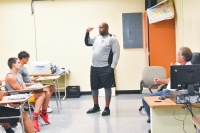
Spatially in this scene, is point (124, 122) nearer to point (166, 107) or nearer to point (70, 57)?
point (166, 107)

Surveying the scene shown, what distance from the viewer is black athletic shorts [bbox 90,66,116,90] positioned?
5.12m

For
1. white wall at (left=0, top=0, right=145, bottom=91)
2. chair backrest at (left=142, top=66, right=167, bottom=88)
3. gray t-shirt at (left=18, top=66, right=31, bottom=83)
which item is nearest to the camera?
gray t-shirt at (left=18, top=66, right=31, bottom=83)

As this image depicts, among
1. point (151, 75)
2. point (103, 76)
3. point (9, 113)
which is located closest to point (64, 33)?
point (103, 76)

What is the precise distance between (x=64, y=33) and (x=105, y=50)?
2460 millimetres

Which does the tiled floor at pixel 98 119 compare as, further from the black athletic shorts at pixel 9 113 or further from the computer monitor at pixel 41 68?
the black athletic shorts at pixel 9 113

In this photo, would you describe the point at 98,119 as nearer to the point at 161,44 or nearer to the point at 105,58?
the point at 105,58

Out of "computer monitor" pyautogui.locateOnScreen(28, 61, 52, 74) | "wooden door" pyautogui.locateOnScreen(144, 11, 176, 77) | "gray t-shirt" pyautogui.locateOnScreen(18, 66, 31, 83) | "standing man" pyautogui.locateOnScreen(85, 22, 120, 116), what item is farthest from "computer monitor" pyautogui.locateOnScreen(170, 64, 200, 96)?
"computer monitor" pyautogui.locateOnScreen(28, 61, 52, 74)

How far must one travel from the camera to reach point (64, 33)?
727cm

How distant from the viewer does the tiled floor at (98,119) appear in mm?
4277

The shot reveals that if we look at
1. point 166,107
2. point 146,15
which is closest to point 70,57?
point 146,15

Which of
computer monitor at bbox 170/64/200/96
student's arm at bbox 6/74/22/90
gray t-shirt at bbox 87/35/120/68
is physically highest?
gray t-shirt at bbox 87/35/120/68

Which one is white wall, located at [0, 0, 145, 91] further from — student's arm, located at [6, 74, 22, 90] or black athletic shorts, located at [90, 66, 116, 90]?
student's arm, located at [6, 74, 22, 90]

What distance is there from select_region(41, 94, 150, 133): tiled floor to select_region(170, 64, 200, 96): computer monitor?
1366 mm

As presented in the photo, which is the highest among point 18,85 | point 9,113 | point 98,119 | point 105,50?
point 105,50
